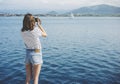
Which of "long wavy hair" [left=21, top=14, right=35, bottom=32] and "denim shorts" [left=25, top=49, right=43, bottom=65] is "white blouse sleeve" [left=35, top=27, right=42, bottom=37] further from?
"denim shorts" [left=25, top=49, right=43, bottom=65]

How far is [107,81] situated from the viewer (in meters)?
12.5

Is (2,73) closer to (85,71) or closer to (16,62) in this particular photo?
(16,62)

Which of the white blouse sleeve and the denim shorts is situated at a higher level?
the white blouse sleeve

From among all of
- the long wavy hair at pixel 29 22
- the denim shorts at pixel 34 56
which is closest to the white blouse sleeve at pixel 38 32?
the long wavy hair at pixel 29 22

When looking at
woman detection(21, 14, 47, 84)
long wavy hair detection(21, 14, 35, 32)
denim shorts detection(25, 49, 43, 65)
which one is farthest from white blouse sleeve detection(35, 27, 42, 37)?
denim shorts detection(25, 49, 43, 65)

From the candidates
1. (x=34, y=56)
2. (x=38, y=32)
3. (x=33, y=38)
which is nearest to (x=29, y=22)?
(x=38, y=32)

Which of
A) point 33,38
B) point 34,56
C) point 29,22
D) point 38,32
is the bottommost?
point 34,56

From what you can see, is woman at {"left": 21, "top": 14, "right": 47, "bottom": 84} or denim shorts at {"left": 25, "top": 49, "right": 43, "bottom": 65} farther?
denim shorts at {"left": 25, "top": 49, "right": 43, "bottom": 65}

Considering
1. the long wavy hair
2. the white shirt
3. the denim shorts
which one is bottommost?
the denim shorts

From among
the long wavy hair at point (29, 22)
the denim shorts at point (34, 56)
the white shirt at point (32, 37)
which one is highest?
the long wavy hair at point (29, 22)

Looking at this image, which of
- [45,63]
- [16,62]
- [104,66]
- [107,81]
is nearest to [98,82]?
[107,81]

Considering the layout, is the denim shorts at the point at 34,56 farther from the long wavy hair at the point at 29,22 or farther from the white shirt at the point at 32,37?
the long wavy hair at the point at 29,22

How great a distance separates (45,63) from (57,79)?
184 inches

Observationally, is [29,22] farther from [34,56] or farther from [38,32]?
[34,56]
